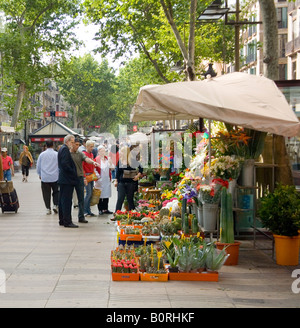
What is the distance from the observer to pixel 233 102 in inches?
300

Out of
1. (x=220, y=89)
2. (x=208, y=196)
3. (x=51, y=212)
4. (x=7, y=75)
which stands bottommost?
(x=51, y=212)

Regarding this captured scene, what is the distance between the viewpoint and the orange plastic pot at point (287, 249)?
7805mm

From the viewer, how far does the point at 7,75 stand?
41625mm

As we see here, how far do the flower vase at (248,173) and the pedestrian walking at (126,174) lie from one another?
185 inches

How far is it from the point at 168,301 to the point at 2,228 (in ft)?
21.9

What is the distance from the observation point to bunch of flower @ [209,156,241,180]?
848 cm

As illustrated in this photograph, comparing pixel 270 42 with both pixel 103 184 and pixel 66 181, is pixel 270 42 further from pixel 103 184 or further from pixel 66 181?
pixel 103 184

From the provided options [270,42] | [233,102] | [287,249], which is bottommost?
[287,249]

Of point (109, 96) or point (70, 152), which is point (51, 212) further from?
point (109, 96)

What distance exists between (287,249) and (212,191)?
146 cm

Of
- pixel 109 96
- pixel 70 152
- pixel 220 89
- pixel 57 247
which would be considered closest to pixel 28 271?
pixel 57 247

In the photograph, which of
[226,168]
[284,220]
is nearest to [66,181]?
[226,168]

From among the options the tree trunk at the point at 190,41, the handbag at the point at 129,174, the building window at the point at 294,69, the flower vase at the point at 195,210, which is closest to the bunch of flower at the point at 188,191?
the flower vase at the point at 195,210

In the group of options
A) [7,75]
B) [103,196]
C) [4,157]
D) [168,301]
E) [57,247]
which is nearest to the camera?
[168,301]
